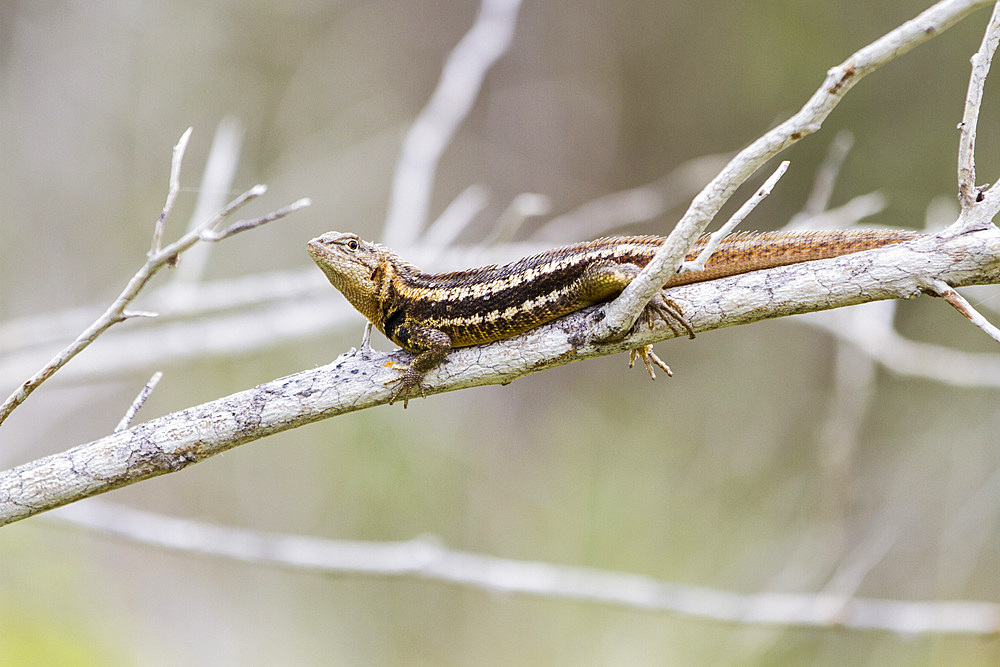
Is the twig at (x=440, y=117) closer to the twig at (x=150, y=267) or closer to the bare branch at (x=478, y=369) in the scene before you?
the bare branch at (x=478, y=369)

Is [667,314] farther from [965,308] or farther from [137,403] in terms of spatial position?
[137,403]

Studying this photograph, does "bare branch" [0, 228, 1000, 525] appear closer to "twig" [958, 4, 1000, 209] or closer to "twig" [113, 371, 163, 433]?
"twig" [113, 371, 163, 433]

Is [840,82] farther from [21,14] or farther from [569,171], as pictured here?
[21,14]

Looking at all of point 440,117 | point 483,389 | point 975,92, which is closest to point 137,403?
point 975,92

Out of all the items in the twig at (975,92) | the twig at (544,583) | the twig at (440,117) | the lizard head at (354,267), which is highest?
the twig at (440,117)

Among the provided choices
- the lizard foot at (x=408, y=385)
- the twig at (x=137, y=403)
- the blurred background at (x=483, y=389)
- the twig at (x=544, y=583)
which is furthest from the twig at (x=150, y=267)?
the blurred background at (x=483, y=389)

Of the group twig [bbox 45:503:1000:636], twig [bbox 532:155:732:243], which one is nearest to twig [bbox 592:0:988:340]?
twig [bbox 45:503:1000:636]

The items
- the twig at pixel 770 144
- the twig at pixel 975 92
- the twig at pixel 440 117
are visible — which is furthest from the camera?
the twig at pixel 440 117

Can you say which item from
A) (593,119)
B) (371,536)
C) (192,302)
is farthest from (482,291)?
(593,119)
